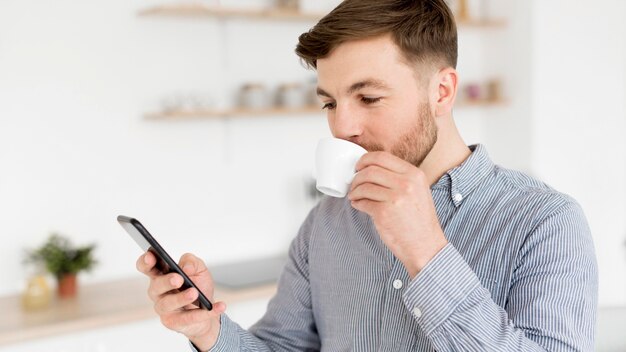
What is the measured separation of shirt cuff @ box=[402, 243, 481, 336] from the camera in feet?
3.45

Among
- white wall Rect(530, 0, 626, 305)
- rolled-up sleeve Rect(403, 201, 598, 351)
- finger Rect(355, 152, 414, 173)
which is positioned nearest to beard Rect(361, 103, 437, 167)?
finger Rect(355, 152, 414, 173)

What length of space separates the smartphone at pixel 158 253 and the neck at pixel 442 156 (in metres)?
0.45

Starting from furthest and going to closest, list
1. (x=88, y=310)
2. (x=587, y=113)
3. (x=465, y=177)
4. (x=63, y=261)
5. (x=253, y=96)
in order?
(x=587, y=113) → (x=253, y=96) → (x=63, y=261) → (x=88, y=310) → (x=465, y=177)

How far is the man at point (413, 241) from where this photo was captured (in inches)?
41.9

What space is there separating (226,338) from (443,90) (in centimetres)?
59

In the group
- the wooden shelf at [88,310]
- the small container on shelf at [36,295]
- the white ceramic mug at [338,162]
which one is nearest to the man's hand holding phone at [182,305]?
the white ceramic mug at [338,162]

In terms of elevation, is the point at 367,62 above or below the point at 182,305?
above

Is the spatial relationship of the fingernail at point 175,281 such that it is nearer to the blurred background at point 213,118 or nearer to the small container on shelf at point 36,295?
the blurred background at point 213,118

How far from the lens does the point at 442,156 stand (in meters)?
1.35

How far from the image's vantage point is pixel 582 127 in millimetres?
4016

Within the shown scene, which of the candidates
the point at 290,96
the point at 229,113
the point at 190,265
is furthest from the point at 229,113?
the point at 190,265

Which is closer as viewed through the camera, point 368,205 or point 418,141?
point 368,205

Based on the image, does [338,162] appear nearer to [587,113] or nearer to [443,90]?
[443,90]

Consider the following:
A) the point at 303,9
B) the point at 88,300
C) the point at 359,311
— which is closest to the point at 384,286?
Answer: the point at 359,311
